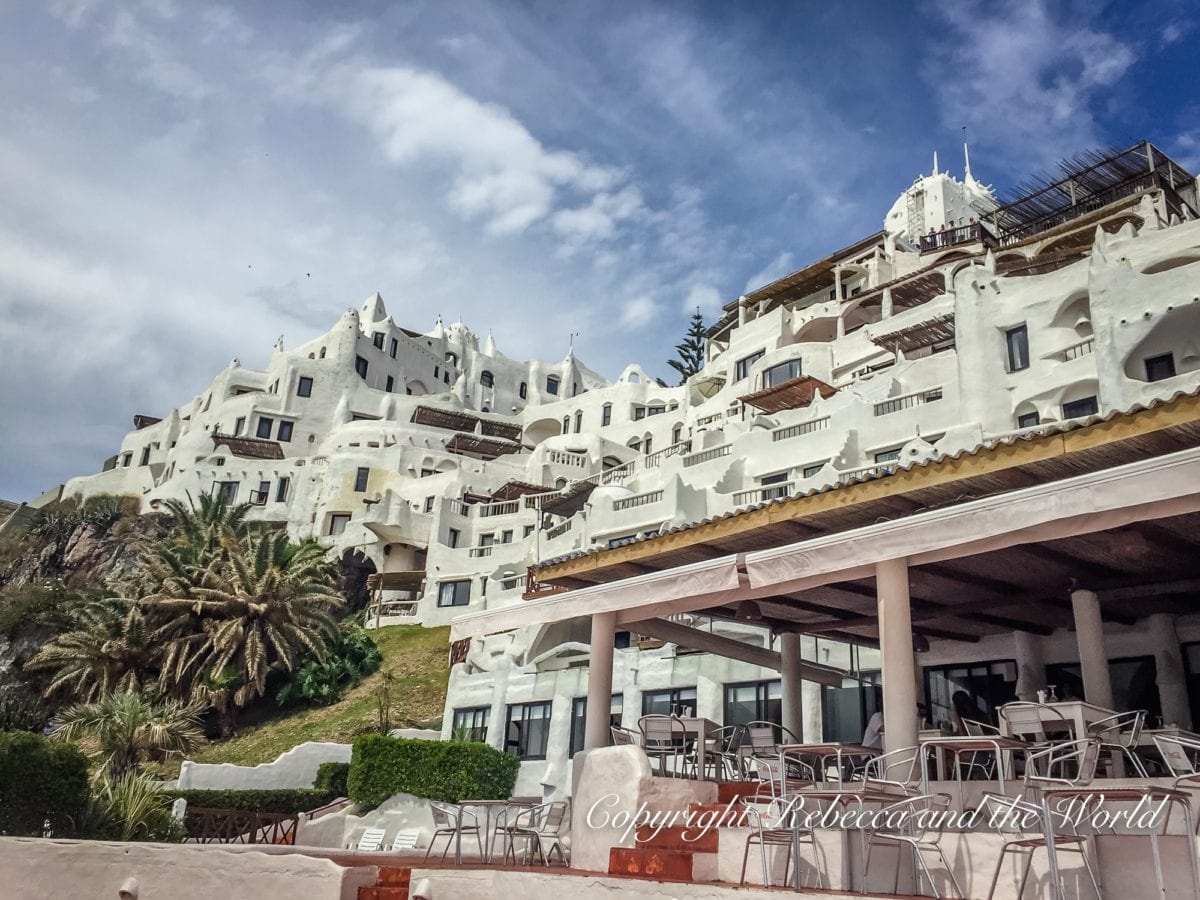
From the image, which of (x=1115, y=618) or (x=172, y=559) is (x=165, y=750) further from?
(x=1115, y=618)

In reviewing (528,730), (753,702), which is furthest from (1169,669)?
(528,730)

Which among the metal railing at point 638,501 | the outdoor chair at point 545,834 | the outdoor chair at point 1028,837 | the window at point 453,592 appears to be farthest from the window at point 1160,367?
the window at point 453,592

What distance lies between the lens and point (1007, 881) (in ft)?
19.8

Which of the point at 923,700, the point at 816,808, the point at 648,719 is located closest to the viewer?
the point at 816,808

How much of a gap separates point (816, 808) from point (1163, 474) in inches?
133

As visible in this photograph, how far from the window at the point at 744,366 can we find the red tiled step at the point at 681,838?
41610mm

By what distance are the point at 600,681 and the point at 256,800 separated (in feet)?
53.3

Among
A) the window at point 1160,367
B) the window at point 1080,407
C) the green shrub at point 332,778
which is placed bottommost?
the green shrub at point 332,778

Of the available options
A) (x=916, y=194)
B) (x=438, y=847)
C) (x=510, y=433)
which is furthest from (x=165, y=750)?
(x=916, y=194)

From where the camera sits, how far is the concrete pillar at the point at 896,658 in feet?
25.1

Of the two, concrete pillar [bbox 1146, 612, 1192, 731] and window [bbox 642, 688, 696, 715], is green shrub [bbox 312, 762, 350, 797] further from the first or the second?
concrete pillar [bbox 1146, 612, 1192, 731]

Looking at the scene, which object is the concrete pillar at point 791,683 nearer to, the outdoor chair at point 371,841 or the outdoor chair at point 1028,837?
the outdoor chair at point 1028,837

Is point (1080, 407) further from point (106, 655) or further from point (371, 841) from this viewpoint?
point (106, 655)

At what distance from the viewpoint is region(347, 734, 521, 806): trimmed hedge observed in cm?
2209
